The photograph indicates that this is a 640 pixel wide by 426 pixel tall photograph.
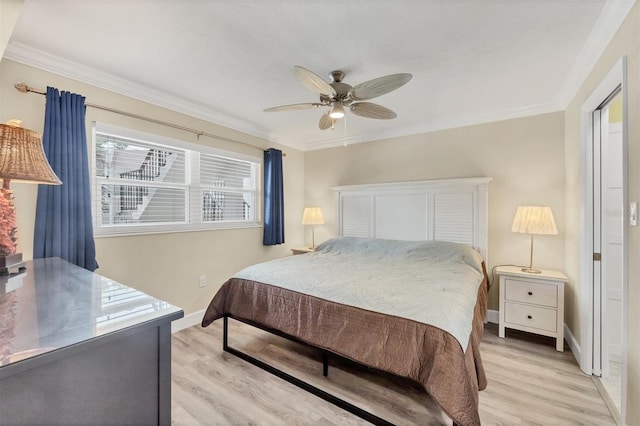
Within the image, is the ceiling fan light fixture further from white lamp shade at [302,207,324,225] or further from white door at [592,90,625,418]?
white lamp shade at [302,207,324,225]

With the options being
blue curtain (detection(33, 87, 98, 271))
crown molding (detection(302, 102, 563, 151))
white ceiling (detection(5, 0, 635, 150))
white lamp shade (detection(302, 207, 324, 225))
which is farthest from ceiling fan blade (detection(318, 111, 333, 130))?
blue curtain (detection(33, 87, 98, 271))

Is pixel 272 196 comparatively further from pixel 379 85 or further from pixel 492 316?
pixel 492 316

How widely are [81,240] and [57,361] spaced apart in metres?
2.05

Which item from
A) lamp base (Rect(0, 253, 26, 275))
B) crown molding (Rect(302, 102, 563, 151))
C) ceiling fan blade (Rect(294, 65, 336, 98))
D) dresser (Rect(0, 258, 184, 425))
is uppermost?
crown molding (Rect(302, 102, 563, 151))

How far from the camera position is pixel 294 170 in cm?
471

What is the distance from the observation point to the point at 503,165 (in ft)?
10.7

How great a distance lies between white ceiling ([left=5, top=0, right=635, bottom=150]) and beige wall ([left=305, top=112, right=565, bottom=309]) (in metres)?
0.35

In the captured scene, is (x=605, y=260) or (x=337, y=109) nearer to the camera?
(x=605, y=260)

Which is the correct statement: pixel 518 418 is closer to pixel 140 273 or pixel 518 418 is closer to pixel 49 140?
pixel 140 273

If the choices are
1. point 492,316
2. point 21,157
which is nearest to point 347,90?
point 21,157

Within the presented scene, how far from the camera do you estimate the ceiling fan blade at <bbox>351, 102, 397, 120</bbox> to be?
7.75 ft

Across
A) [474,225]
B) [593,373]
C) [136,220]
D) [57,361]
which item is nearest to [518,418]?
[593,373]

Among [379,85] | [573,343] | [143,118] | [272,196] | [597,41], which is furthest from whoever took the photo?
[272,196]

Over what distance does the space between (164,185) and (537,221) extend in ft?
12.6
